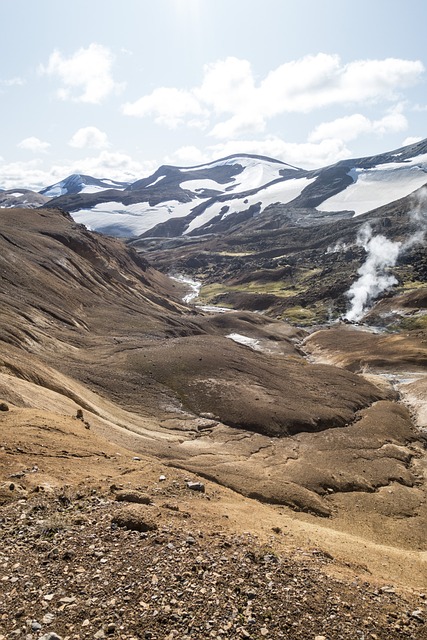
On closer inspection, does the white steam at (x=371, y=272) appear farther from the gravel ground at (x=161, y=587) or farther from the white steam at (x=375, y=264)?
the gravel ground at (x=161, y=587)

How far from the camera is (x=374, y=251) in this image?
17288 centimetres

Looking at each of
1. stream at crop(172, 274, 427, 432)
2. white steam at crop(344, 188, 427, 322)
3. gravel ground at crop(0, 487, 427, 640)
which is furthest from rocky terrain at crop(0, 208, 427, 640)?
white steam at crop(344, 188, 427, 322)

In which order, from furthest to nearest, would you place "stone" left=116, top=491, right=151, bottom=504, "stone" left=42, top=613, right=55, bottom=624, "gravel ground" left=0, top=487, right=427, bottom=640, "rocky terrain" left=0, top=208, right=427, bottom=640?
"stone" left=116, top=491, right=151, bottom=504 < "rocky terrain" left=0, top=208, right=427, bottom=640 < "gravel ground" left=0, top=487, right=427, bottom=640 < "stone" left=42, top=613, right=55, bottom=624

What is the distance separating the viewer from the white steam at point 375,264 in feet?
405

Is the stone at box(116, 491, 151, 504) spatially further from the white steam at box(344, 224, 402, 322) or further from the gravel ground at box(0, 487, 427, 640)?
the white steam at box(344, 224, 402, 322)

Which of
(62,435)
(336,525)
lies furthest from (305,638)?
(336,525)

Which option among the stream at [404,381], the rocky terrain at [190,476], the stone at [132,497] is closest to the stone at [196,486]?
the rocky terrain at [190,476]

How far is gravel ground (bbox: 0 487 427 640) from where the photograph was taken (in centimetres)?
1034

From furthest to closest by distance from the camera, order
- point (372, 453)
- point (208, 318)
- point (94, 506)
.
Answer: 1. point (208, 318)
2. point (372, 453)
3. point (94, 506)

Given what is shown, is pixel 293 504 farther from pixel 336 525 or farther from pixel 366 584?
pixel 366 584

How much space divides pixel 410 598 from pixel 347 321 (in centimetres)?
10276

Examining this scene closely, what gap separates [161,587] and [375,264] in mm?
159796

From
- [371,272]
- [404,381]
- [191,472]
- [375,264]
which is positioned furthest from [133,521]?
[375,264]

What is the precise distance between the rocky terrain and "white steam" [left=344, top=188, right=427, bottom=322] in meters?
40.8
